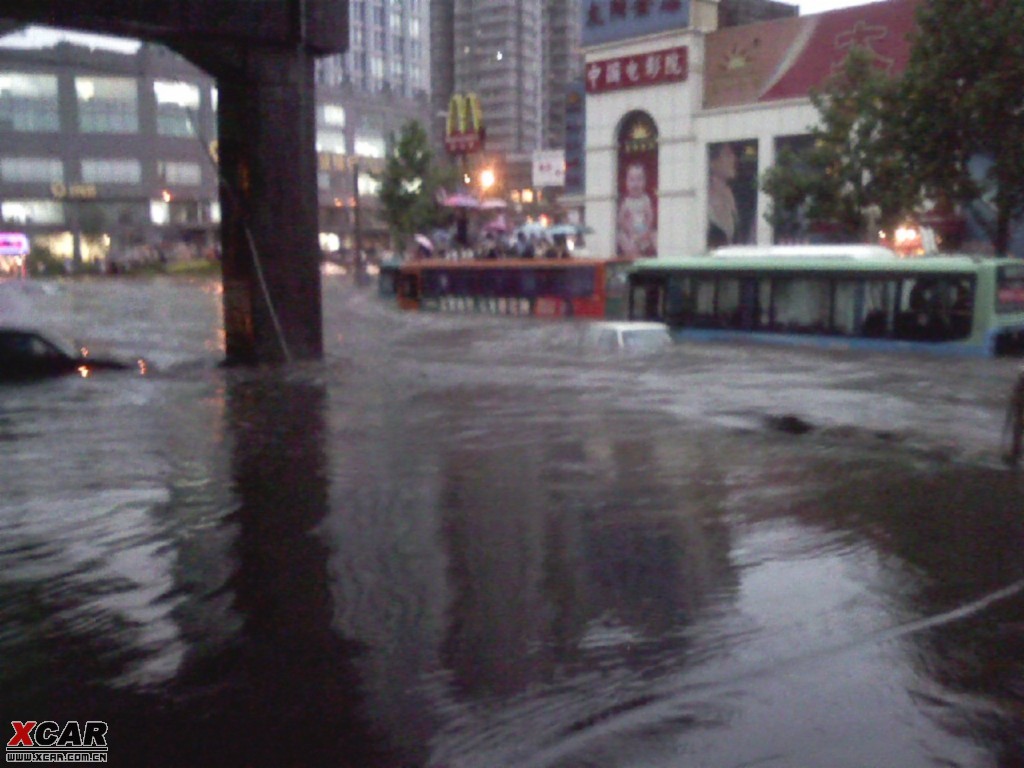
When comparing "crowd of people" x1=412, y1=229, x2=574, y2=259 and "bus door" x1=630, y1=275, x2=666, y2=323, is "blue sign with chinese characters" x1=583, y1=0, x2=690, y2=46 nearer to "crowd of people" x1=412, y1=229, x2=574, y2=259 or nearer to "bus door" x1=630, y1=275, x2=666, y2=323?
"crowd of people" x1=412, y1=229, x2=574, y2=259

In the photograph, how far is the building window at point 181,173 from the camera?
83.1 meters

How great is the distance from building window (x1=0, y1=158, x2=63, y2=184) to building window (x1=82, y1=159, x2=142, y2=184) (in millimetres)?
1927

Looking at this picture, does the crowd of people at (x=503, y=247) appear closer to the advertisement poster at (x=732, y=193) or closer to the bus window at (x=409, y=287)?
the bus window at (x=409, y=287)

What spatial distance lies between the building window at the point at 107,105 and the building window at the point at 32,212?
19.9ft

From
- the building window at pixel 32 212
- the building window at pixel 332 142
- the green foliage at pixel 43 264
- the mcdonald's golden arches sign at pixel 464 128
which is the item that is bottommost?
the green foliage at pixel 43 264

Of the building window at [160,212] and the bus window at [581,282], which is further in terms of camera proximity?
the building window at [160,212]

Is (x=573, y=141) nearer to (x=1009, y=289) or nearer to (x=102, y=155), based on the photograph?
(x=102, y=155)

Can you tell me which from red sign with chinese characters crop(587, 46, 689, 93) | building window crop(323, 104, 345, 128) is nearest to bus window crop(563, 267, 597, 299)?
red sign with chinese characters crop(587, 46, 689, 93)

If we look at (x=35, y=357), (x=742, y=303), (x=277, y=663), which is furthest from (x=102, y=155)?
(x=277, y=663)

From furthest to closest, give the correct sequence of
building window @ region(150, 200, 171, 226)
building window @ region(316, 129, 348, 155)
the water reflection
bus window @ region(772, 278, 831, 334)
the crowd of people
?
building window @ region(316, 129, 348, 155), building window @ region(150, 200, 171, 226), the crowd of people, bus window @ region(772, 278, 831, 334), the water reflection

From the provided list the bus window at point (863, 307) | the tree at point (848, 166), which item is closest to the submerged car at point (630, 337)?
the bus window at point (863, 307)

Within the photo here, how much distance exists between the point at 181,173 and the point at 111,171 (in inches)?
209

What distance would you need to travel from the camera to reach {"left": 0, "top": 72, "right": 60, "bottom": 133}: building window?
255 feet

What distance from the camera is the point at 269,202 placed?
70.2 ft
